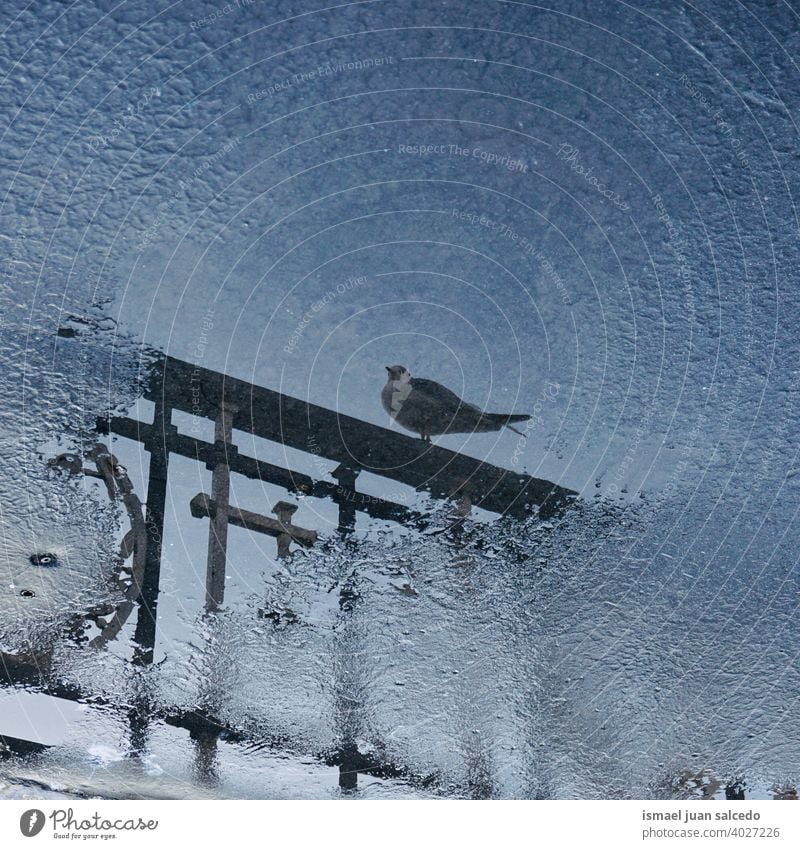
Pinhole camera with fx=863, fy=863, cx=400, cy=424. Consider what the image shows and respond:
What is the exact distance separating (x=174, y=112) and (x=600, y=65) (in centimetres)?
35

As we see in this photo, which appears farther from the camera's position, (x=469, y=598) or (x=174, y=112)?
(x=469, y=598)

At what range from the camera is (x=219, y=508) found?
0.75 meters

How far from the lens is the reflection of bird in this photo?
29.9 inches

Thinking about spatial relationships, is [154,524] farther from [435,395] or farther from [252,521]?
[435,395]

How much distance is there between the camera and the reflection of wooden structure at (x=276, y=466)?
2.37 feet

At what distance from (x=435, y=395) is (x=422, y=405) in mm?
14

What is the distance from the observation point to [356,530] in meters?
0.76
